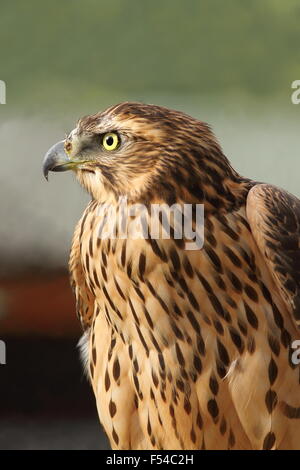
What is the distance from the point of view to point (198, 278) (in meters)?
1.43

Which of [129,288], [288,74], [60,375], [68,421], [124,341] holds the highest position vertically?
[288,74]

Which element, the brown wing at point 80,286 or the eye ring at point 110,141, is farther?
the brown wing at point 80,286

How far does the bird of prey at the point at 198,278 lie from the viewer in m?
1.42

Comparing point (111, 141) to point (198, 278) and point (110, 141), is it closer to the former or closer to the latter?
point (110, 141)

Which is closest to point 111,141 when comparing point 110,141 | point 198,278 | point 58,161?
point 110,141

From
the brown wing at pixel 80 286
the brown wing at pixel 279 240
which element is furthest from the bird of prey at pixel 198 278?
the brown wing at pixel 80 286

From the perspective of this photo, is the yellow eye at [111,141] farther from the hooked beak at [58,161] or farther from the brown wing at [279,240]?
the brown wing at [279,240]

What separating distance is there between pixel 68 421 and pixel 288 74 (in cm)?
113

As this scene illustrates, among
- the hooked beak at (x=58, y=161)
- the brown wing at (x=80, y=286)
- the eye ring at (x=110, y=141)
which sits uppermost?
the eye ring at (x=110, y=141)

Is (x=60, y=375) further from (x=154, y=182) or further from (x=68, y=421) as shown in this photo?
(x=154, y=182)

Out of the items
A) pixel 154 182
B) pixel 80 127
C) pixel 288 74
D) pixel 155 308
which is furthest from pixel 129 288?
pixel 288 74

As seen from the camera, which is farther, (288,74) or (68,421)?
(68,421)

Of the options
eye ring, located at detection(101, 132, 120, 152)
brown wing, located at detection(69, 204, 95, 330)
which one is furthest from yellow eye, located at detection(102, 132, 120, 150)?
brown wing, located at detection(69, 204, 95, 330)
